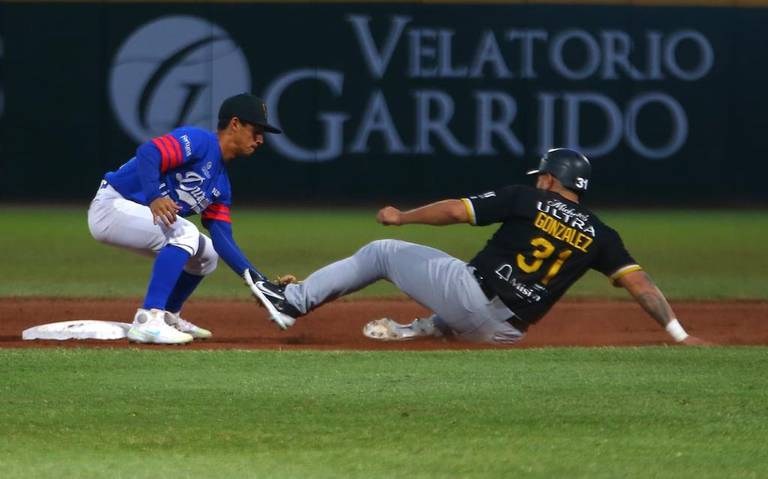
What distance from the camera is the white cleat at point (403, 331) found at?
313 inches

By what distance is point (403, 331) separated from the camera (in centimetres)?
798

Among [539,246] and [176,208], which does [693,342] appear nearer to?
[539,246]

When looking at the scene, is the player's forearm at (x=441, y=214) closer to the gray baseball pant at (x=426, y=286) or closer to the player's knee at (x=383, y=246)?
the gray baseball pant at (x=426, y=286)

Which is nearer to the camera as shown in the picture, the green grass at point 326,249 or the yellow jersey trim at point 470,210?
the yellow jersey trim at point 470,210

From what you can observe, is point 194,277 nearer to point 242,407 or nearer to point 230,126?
point 230,126

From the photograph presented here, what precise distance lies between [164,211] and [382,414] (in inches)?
86.0

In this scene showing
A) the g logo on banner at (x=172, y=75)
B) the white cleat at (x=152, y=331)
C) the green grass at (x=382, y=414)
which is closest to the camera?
the green grass at (x=382, y=414)

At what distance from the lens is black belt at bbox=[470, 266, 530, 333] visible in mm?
7456

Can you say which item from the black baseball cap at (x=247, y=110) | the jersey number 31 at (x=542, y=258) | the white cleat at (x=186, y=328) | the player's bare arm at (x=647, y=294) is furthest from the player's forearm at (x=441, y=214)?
the white cleat at (x=186, y=328)

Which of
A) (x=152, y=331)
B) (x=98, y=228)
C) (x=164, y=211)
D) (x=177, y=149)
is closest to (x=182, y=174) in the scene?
(x=177, y=149)

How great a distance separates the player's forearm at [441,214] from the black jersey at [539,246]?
54 mm

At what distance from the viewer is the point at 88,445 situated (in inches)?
198

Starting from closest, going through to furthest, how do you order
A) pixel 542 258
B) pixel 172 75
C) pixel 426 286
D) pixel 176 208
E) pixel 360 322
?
pixel 542 258, pixel 176 208, pixel 426 286, pixel 360 322, pixel 172 75

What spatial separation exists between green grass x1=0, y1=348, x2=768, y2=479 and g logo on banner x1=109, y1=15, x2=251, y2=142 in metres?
11.3
